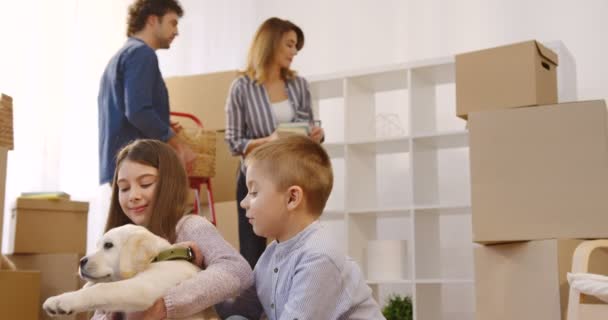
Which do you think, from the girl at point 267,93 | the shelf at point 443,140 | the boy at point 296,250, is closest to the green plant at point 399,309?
the shelf at point 443,140

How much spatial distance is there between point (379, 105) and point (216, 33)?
1.02 meters

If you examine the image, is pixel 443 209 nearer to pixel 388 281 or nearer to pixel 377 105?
pixel 388 281

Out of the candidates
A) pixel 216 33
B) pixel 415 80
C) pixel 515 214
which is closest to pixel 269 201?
pixel 515 214

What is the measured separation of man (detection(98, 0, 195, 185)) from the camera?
2676 mm

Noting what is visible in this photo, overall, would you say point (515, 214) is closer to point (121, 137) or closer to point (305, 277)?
point (305, 277)

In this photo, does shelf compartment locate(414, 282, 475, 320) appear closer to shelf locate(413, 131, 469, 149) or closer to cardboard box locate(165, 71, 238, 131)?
shelf locate(413, 131, 469, 149)

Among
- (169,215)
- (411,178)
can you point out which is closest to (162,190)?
(169,215)

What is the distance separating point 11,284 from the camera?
2.49 metres

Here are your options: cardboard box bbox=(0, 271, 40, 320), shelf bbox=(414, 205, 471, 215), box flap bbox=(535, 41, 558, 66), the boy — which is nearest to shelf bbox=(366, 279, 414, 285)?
shelf bbox=(414, 205, 471, 215)

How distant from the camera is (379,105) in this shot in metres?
4.15

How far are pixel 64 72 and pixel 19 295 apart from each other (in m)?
1.63

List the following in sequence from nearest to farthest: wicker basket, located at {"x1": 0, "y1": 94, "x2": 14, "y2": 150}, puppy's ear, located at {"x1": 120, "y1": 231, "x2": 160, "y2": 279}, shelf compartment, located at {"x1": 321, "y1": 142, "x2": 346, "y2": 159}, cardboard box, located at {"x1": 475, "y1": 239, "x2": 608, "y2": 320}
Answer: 1. puppy's ear, located at {"x1": 120, "y1": 231, "x2": 160, "y2": 279}
2. cardboard box, located at {"x1": 475, "y1": 239, "x2": 608, "y2": 320}
3. wicker basket, located at {"x1": 0, "y1": 94, "x2": 14, "y2": 150}
4. shelf compartment, located at {"x1": 321, "y1": 142, "x2": 346, "y2": 159}

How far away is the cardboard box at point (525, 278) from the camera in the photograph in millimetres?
2312

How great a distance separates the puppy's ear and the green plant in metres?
2.12
